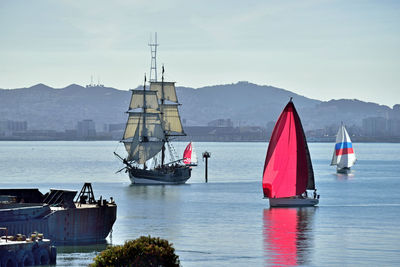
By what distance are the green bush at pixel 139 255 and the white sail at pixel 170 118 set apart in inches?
3697

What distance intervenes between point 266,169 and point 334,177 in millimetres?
59811

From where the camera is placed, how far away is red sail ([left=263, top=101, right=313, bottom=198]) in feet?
226

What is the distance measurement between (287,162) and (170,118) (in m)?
54.7

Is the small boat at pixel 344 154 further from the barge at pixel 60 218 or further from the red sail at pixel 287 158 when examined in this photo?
the barge at pixel 60 218

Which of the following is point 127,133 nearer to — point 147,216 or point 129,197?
point 129,197

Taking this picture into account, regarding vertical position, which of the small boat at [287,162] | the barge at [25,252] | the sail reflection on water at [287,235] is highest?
the small boat at [287,162]

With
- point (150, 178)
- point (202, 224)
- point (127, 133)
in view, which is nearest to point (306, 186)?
point (202, 224)

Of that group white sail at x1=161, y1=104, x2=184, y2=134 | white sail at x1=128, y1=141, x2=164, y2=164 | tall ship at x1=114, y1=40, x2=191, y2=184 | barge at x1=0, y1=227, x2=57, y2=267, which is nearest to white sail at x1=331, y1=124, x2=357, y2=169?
white sail at x1=161, y1=104, x2=184, y2=134

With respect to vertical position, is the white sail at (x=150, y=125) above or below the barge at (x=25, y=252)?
above

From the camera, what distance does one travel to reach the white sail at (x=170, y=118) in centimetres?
12169

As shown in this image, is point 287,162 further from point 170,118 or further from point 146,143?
point 170,118

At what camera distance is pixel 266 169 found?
6906cm

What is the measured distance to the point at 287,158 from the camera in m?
69.1

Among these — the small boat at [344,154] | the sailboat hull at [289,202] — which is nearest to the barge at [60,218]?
the sailboat hull at [289,202]
